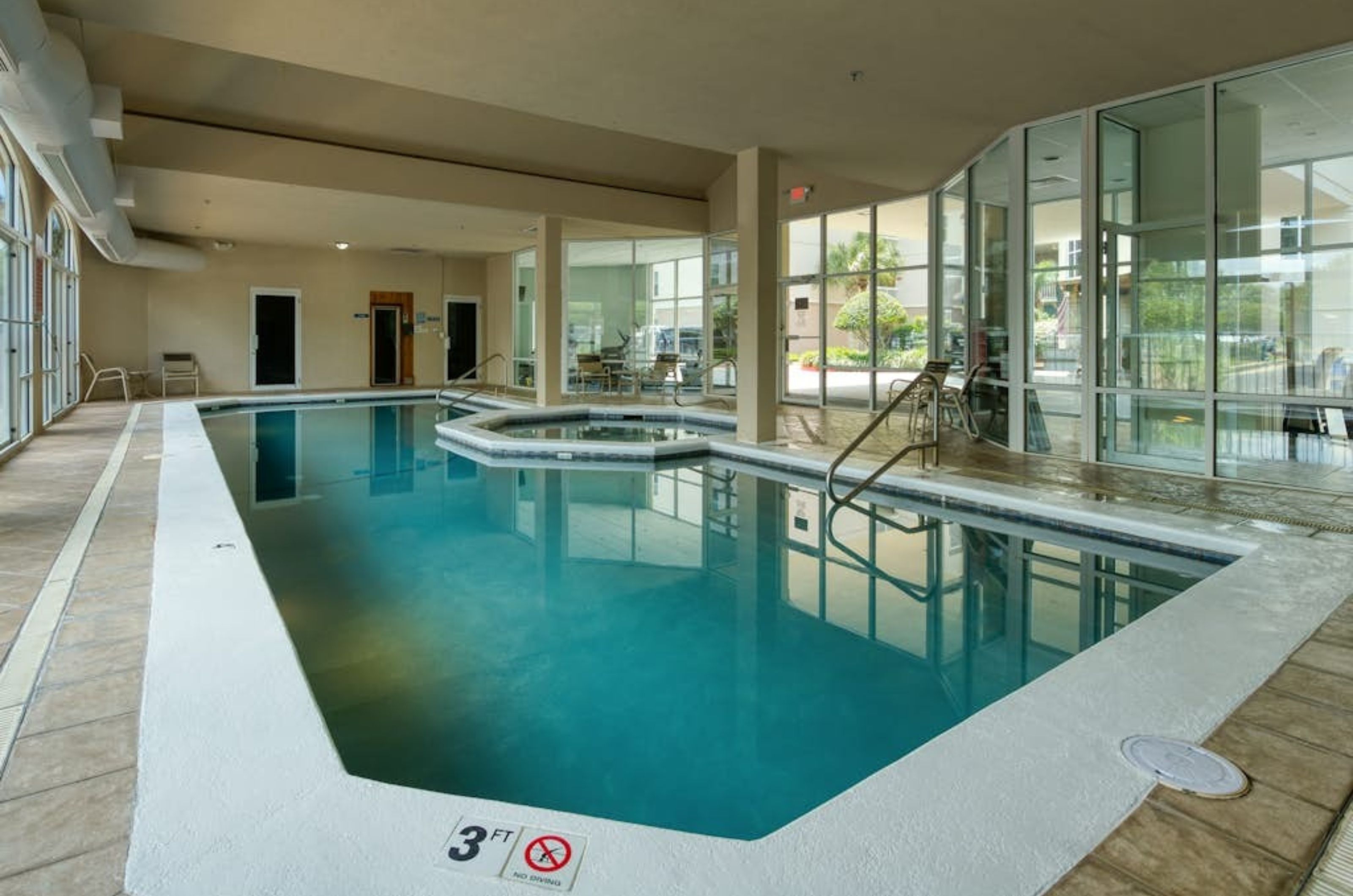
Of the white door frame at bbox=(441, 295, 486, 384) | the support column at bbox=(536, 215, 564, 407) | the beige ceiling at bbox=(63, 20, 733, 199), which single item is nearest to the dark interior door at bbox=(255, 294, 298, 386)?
the white door frame at bbox=(441, 295, 486, 384)

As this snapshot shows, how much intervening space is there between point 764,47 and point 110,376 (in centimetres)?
1346

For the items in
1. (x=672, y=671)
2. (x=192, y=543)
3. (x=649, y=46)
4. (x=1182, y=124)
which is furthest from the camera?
(x=1182, y=124)

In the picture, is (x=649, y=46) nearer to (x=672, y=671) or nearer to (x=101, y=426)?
(x=672, y=671)

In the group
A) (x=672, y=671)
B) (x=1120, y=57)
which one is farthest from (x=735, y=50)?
(x=672, y=671)

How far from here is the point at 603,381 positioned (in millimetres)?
15422

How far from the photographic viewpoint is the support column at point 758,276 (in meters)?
7.80

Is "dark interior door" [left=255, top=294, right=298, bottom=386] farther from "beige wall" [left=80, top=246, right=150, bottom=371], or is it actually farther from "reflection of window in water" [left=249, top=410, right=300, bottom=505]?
"reflection of window in water" [left=249, top=410, right=300, bottom=505]

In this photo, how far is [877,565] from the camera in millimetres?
4637

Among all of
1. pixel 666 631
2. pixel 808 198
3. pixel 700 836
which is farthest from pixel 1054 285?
pixel 700 836

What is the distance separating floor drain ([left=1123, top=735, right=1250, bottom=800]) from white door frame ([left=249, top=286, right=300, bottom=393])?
16.2 meters

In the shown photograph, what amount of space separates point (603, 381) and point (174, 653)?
12.9 m

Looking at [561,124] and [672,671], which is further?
[561,124]

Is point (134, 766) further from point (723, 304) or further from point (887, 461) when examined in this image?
point (723, 304)

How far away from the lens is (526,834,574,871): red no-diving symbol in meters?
1.57
